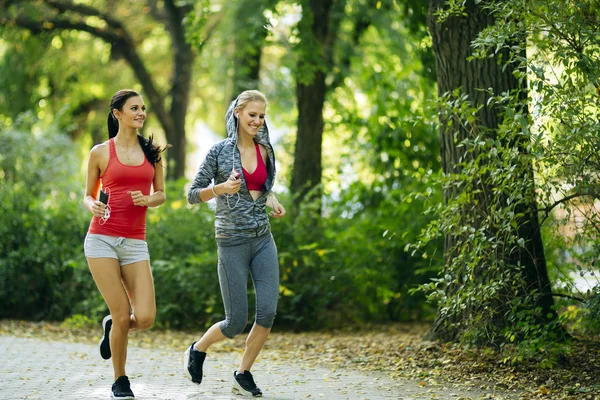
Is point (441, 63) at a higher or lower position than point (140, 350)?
higher

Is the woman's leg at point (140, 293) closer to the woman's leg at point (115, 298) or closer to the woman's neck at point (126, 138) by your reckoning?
the woman's leg at point (115, 298)

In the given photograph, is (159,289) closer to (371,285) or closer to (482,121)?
(371,285)

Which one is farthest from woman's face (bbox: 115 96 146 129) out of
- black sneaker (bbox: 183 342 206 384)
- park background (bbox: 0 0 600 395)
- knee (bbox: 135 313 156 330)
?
park background (bbox: 0 0 600 395)

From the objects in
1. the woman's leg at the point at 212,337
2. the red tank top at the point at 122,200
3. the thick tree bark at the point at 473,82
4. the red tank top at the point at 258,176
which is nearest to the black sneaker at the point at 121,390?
the woman's leg at the point at 212,337

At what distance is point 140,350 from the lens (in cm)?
927

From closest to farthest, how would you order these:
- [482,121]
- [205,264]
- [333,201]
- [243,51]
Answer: [482,121], [205,264], [333,201], [243,51]

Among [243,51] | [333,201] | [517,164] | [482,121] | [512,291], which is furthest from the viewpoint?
[243,51]

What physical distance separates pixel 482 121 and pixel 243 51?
7420 mm

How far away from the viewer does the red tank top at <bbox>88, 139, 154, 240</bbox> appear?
19.3ft

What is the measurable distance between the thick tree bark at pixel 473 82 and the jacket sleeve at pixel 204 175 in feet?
7.61

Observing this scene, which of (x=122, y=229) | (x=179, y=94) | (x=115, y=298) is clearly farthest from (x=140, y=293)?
(x=179, y=94)

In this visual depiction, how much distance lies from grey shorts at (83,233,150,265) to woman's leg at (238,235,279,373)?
82cm

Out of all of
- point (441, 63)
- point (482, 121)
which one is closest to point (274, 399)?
point (482, 121)

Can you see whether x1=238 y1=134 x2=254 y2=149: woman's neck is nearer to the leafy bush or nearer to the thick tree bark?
the thick tree bark
